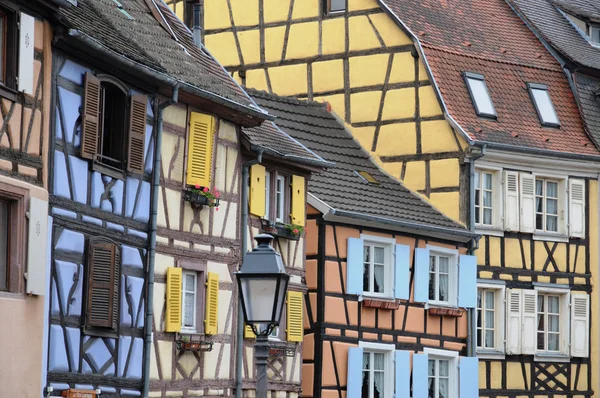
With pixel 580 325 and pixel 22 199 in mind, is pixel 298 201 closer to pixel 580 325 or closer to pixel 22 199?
pixel 580 325

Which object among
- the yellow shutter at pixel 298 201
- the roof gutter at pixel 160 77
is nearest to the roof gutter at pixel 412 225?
the yellow shutter at pixel 298 201

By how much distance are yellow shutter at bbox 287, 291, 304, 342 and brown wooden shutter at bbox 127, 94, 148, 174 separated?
6891 mm

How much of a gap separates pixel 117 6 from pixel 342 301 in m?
8.88

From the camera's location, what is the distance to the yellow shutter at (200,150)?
24812mm

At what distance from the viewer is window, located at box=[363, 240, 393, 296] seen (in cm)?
3178

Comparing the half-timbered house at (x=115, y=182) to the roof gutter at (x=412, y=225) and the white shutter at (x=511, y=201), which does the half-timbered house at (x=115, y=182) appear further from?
the white shutter at (x=511, y=201)

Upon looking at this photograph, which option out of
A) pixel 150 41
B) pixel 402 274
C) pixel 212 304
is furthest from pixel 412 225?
pixel 150 41

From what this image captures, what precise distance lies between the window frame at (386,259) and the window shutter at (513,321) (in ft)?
13.0

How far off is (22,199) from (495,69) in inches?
780

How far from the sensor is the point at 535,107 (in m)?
37.0

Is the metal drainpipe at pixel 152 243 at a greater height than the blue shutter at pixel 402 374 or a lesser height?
greater

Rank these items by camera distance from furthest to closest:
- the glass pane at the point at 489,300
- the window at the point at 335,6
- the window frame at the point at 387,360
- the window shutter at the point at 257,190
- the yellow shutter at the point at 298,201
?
the window at the point at 335,6 → the glass pane at the point at 489,300 → the window frame at the point at 387,360 → the yellow shutter at the point at 298,201 → the window shutter at the point at 257,190

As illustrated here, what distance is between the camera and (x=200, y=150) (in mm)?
25047

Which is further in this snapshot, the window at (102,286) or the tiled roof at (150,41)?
the tiled roof at (150,41)
